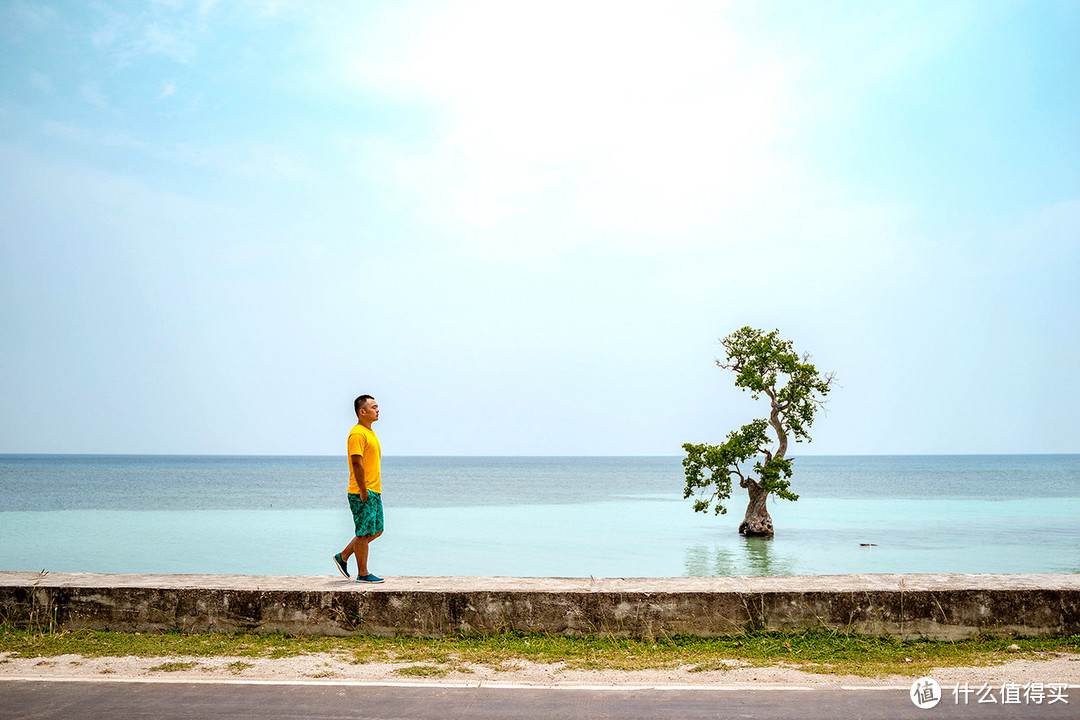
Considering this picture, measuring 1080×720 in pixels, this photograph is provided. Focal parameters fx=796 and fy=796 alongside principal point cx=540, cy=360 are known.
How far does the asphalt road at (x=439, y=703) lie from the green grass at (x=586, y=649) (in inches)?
21.8

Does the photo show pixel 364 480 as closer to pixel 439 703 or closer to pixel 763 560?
pixel 439 703

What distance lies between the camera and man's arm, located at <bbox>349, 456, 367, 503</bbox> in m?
7.29

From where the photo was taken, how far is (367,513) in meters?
7.42

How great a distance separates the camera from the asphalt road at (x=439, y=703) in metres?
4.97

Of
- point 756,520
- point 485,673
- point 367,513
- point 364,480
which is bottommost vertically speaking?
point 756,520

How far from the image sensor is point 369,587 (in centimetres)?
707

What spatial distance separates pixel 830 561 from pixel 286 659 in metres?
24.7

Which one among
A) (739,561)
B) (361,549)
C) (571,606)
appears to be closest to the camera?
(571,606)

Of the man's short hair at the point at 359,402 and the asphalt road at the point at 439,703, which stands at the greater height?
the man's short hair at the point at 359,402

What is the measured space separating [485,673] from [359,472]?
2.26m

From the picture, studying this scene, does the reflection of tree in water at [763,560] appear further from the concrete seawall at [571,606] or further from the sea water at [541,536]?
the concrete seawall at [571,606]

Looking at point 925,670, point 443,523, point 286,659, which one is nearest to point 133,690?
point 286,659

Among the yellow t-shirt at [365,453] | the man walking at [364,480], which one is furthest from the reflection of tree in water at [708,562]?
the yellow t-shirt at [365,453]

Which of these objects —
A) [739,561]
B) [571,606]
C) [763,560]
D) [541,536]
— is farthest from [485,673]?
[541,536]
